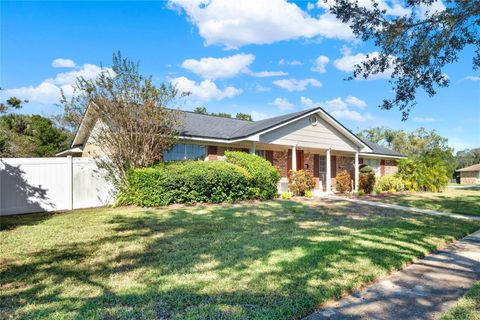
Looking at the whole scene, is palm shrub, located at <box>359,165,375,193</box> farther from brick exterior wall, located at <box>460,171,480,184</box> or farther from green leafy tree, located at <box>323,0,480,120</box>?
brick exterior wall, located at <box>460,171,480,184</box>

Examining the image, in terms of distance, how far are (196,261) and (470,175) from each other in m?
64.5

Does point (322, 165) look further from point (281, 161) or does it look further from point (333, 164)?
point (281, 161)

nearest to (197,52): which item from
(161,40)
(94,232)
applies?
(161,40)

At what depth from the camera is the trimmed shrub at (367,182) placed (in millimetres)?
17889

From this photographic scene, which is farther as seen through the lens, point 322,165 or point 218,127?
point 322,165

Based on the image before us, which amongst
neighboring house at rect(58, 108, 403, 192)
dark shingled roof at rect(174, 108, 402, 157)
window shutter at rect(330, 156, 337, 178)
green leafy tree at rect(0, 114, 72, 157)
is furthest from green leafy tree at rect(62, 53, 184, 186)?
green leafy tree at rect(0, 114, 72, 157)

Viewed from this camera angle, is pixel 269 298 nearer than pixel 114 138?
Yes

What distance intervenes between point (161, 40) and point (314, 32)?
7572mm

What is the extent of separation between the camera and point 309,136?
16.9 m

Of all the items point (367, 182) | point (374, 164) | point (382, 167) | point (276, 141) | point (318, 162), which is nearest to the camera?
point (276, 141)

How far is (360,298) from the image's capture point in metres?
3.60

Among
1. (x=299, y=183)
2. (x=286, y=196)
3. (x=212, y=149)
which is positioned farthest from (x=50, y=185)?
(x=299, y=183)

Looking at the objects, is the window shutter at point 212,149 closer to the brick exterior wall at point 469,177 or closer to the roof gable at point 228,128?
the roof gable at point 228,128

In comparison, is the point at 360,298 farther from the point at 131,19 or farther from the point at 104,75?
the point at 131,19
